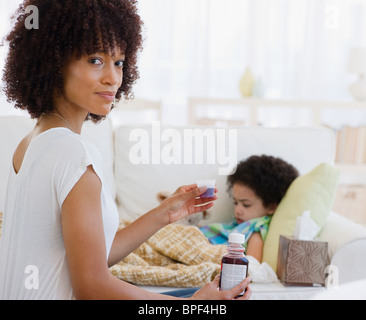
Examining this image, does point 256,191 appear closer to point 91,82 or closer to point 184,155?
point 184,155

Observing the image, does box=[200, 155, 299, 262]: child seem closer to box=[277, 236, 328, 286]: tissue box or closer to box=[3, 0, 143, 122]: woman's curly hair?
box=[277, 236, 328, 286]: tissue box

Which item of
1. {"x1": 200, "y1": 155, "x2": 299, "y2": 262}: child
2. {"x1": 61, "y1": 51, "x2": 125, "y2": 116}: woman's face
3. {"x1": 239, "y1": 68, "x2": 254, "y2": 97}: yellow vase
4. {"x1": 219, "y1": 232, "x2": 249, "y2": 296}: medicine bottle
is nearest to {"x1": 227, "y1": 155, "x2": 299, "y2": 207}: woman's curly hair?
{"x1": 200, "y1": 155, "x2": 299, "y2": 262}: child

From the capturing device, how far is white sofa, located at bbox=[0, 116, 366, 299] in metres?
2.13

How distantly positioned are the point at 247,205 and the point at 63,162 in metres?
1.27

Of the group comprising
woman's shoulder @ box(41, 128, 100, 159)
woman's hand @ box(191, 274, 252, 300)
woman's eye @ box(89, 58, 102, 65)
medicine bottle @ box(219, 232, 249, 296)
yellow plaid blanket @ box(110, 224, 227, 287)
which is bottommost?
yellow plaid blanket @ box(110, 224, 227, 287)

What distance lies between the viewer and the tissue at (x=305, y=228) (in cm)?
174

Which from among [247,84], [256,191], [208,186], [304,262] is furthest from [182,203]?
[247,84]

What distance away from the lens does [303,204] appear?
1.90m

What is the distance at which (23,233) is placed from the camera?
3.02 ft

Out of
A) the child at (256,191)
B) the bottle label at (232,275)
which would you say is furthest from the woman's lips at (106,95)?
the child at (256,191)

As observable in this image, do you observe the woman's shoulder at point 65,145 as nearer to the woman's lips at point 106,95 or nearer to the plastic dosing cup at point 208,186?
the woman's lips at point 106,95
